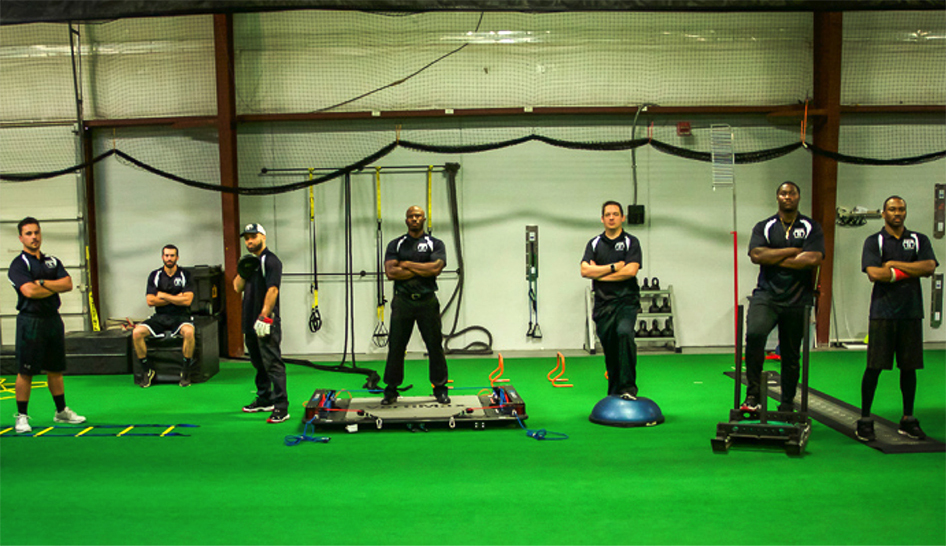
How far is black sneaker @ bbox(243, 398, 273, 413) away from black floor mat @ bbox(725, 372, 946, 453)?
499 cm

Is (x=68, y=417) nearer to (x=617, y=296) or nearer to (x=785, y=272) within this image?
(x=617, y=296)

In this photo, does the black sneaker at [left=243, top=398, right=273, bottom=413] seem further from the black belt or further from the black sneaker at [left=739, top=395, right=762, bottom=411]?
the black sneaker at [left=739, top=395, right=762, bottom=411]

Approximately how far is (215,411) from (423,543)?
3791 mm

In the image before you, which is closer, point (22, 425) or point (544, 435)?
point (544, 435)

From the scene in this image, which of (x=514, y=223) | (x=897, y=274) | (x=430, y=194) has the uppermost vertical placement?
(x=430, y=194)

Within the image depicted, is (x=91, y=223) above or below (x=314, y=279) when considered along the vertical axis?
above

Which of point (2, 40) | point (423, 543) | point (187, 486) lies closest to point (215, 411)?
point (187, 486)

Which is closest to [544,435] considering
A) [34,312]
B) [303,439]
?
[303,439]

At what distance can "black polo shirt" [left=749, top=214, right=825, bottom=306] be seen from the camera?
5.30m

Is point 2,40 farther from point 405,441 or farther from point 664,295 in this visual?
point 664,295

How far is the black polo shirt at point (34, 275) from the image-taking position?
5.68m

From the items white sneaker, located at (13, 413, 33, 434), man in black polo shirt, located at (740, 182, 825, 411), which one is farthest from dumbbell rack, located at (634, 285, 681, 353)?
white sneaker, located at (13, 413, 33, 434)

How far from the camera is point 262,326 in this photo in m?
5.97

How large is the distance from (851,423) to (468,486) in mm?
3498
